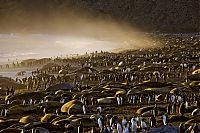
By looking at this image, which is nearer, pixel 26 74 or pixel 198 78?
pixel 198 78

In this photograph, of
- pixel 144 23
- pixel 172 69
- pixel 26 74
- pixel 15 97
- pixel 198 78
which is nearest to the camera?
pixel 15 97

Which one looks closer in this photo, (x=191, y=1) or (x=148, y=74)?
(x=148, y=74)

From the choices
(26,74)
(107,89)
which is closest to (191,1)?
(26,74)

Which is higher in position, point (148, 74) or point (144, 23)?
point (144, 23)

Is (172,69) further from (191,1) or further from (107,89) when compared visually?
(191,1)

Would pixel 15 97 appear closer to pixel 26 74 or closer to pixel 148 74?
pixel 148 74

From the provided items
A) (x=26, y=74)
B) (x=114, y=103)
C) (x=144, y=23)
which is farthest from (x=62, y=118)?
(x=144, y=23)

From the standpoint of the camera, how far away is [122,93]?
33500 millimetres

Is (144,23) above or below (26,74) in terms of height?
above

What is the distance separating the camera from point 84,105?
2959 cm

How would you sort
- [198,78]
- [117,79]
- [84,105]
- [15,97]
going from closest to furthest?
[84,105] → [15,97] → [198,78] → [117,79]

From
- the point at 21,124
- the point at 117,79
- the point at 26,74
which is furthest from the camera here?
the point at 26,74

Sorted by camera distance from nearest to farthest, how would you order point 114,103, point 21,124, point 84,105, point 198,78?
point 21,124 → point 84,105 → point 114,103 → point 198,78

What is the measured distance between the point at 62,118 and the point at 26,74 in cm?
3210
